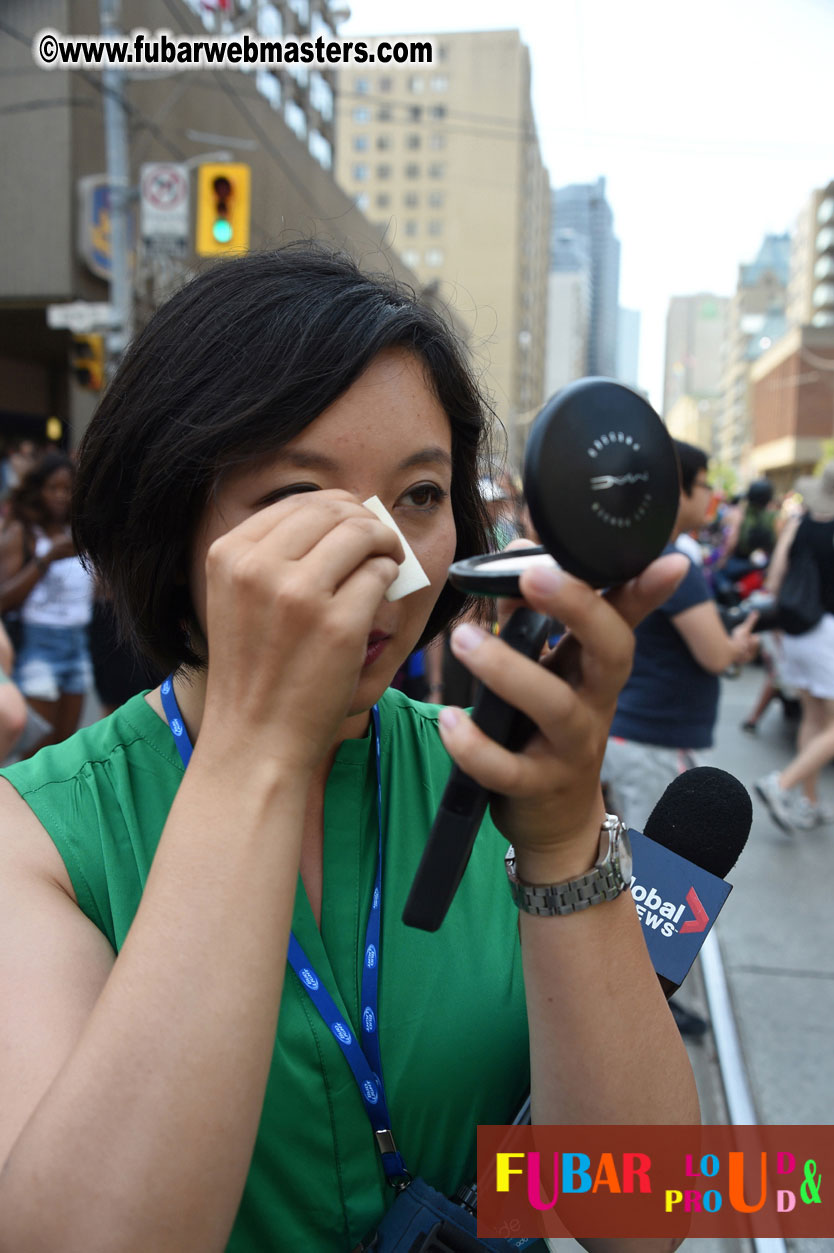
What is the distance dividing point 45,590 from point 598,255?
584ft

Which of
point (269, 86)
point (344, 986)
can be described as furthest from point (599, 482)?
point (269, 86)

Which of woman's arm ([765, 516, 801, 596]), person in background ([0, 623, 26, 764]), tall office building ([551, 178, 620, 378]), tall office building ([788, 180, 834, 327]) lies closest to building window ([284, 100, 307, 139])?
woman's arm ([765, 516, 801, 596])

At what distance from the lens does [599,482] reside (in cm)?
74

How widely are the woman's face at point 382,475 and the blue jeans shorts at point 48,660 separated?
416cm

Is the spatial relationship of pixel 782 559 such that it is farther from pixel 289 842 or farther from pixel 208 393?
pixel 289 842

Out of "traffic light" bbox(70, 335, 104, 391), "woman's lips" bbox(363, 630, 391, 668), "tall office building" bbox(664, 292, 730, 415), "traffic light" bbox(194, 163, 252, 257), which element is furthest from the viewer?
"tall office building" bbox(664, 292, 730, 415)

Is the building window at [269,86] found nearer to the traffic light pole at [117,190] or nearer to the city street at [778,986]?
the traffic light pole at [117,190]

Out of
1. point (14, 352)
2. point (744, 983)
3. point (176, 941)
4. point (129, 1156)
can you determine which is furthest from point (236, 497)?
point (14, 352)

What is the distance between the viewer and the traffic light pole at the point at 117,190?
376 inches

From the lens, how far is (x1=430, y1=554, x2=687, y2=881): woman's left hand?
71cm

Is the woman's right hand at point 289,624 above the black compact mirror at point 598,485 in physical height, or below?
below

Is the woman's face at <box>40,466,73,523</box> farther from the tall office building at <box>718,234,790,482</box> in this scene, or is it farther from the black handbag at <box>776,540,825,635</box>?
the tall office building at <box>718,234,790,482</box>

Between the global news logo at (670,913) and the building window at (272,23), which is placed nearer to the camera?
the global news logo at (670,913)

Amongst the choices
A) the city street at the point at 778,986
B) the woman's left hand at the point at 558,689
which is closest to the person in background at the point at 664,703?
the city street at the point at 778,986
